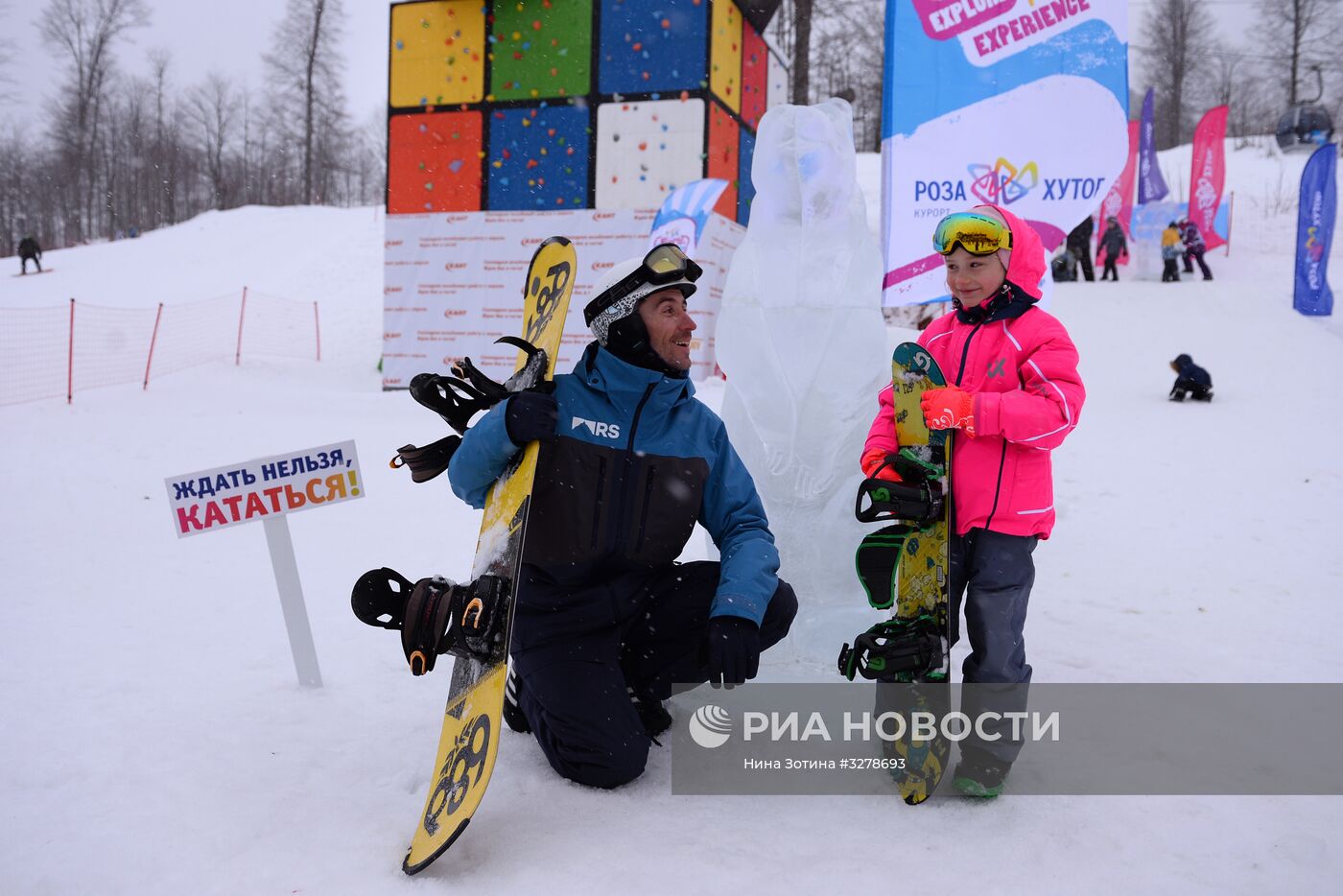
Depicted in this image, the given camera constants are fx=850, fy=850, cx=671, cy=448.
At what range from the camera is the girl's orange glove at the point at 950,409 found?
2.23 m

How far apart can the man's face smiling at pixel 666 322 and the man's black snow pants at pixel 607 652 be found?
2.22 feet

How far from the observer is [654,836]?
6.98 ft

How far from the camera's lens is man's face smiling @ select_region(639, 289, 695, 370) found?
2.47 meters

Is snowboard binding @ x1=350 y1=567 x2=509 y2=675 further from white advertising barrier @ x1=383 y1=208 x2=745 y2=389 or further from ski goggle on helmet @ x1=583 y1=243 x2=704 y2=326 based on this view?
white advertising barrier @ x1=383 y1=208 x2=745 y2=389

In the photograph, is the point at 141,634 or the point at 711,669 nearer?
the point at 711,669

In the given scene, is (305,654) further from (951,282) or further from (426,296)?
(426,296)

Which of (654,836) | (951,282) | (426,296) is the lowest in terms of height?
(654,836)

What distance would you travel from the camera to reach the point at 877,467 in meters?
2.46

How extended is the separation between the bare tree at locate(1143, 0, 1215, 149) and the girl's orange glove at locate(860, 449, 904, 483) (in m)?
40.4

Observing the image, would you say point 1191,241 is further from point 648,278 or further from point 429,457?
point 429,457

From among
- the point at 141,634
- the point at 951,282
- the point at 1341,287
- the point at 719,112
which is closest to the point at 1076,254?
the point at 1341,287

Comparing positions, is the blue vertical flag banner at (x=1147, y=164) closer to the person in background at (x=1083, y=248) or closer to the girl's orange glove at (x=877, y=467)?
the person in background at (x=1083, y=248)

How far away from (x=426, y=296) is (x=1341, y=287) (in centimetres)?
1515

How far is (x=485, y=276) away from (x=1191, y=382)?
8256 mm
